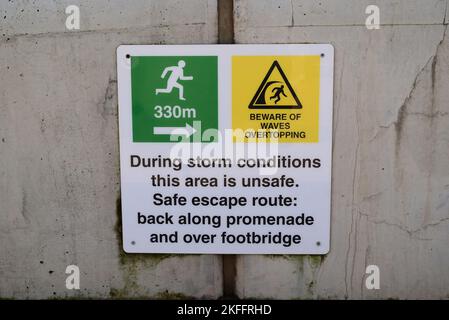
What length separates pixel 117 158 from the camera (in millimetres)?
2111

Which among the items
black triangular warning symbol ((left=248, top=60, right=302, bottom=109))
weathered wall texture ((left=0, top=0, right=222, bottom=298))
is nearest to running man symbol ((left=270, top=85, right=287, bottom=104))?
black triangular warning symbol ((left=248, top=60, right=302, bottom=109))

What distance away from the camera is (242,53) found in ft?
6.57

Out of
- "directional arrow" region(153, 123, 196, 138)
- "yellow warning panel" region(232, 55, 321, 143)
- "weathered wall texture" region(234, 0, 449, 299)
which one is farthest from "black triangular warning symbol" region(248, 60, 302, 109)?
"directional arrow" region(153, 123, 196, 138)

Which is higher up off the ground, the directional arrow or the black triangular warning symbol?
the black triangular warning symbol

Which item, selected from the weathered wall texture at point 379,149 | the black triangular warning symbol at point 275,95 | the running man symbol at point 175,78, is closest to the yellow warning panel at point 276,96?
the black triangular warning symbol at point 275,95

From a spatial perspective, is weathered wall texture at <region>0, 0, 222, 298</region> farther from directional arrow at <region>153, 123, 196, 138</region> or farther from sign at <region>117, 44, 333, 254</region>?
directional arrow at <region>153, 123, 196, 138</region>

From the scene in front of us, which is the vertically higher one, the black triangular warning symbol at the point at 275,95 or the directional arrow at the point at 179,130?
the black triangular warning symbol at the point at 275,95

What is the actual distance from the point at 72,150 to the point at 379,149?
147 centimetres

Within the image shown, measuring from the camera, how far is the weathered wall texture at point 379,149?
2002 mm

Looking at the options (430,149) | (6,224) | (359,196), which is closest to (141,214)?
(6,224)

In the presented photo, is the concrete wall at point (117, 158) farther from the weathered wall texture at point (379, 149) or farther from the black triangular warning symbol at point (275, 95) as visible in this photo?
the black triangular warning symbol at point (275, 95)

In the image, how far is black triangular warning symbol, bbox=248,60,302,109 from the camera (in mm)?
1999

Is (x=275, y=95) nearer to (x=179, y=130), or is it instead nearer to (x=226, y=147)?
(x=226, y=147)
